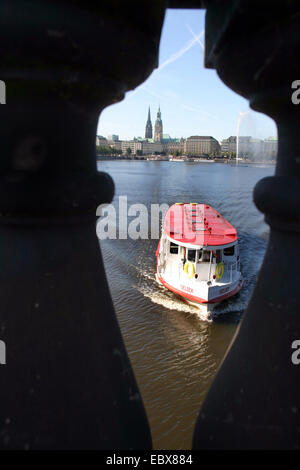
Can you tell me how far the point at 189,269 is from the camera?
11.7 meters

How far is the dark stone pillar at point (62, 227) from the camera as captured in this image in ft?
3.24

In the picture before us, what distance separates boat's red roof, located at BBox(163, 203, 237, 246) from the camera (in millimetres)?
11469

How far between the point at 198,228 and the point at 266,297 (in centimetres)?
1129

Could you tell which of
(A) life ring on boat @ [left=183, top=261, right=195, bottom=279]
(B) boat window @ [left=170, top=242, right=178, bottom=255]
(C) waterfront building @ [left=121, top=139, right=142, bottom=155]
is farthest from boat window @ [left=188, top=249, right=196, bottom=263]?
(C) waterfront building @ [left=121, top=139, right=142, bottom=155]

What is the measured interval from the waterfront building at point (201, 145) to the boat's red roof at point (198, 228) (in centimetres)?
13636

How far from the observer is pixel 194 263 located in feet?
38.1

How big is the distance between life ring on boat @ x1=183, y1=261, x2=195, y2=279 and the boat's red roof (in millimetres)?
805

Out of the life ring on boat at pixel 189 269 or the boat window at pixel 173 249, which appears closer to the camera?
the life ring on boat at pixel 189 269

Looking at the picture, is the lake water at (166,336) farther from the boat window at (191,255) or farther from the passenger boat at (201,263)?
the boat window at (191,255)

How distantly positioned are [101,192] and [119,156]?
Answer: 135 m

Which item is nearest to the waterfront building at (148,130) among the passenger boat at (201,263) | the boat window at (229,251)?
the passenger boat at (201,263)

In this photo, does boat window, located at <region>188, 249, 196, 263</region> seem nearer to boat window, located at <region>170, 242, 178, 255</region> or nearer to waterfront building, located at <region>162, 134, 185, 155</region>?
boat window, located at <region>170, 242, 178, 255</region>

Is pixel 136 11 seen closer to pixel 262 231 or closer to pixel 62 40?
pixel 62 40

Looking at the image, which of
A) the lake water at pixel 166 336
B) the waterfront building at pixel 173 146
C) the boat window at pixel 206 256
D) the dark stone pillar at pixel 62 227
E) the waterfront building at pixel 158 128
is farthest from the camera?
the waterfront building at pixel 158 128
